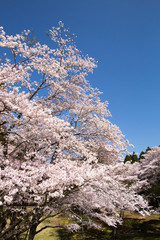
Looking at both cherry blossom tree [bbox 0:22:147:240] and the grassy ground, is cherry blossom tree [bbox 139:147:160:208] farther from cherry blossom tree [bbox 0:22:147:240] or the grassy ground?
cherry blossom tree [bbox 0:22:147:240]

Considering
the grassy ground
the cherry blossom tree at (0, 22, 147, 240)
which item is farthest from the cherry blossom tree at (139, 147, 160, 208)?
the cherry blossom tree at (0, 22, 147, 240)

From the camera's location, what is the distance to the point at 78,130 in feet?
36.5

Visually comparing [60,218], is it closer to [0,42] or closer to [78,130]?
[78,130]

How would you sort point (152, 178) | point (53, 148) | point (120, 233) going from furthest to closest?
point (152, 178) → point (120, 233) → point (53, 148)

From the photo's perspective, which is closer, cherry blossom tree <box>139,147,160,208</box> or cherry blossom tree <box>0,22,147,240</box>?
cherry blossom tree <box>0,22,147,240</box>

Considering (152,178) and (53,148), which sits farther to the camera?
(152,178)

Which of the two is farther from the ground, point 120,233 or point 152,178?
point 152,178

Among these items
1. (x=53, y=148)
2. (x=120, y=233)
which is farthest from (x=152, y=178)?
(x=53, y=148)

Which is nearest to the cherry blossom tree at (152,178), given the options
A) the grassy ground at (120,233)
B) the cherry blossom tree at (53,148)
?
the grassy ground at (120,233)

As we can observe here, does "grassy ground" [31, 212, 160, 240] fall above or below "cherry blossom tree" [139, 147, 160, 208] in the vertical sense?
below

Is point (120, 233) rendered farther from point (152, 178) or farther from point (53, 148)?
point (53, 148)

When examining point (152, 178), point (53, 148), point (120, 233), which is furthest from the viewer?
point (152, 178)

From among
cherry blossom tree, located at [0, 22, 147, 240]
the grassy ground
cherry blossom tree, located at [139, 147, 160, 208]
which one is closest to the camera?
cherry blossom tree, located at [0, 22, 147, 240]

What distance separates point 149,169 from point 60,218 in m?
11.7
